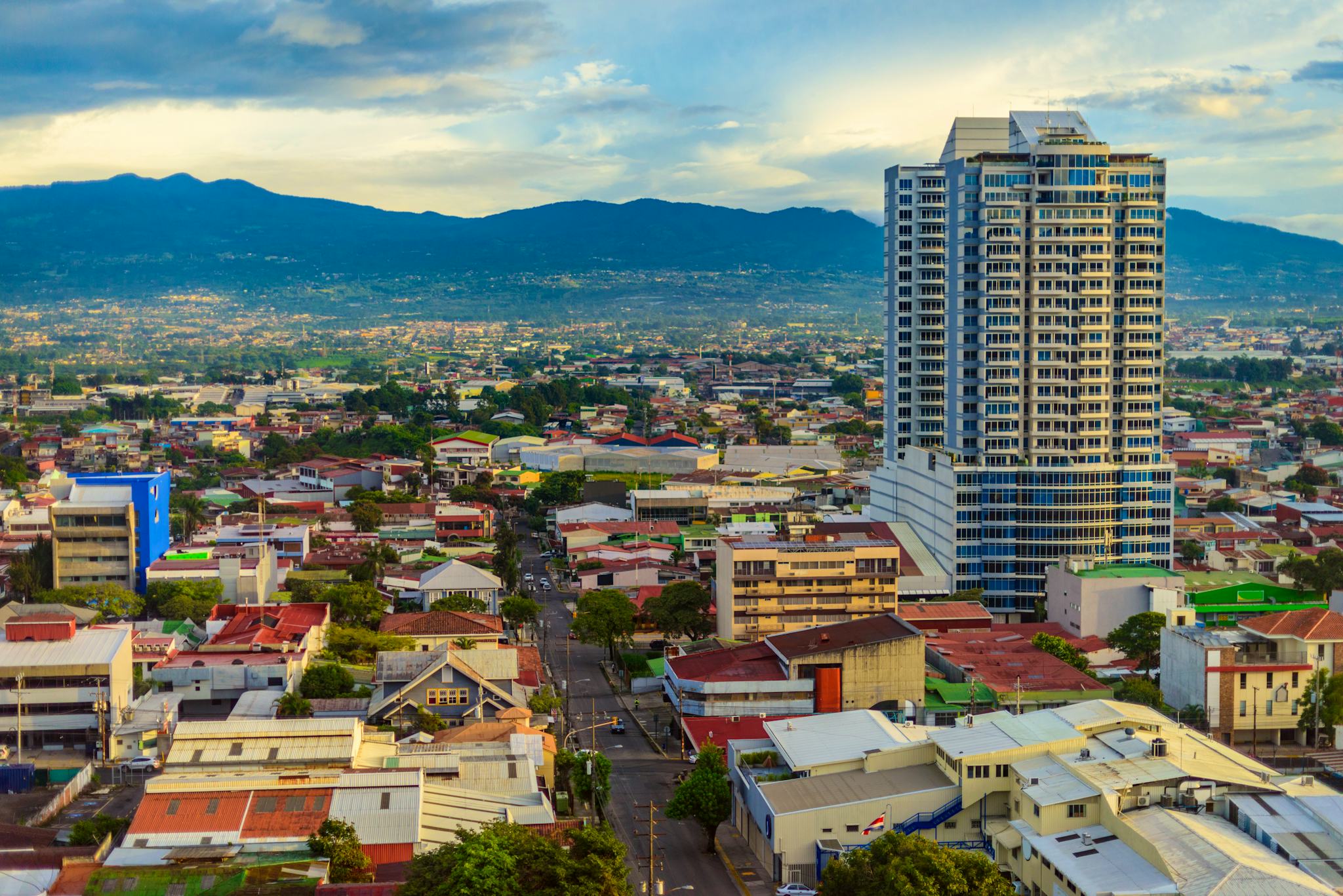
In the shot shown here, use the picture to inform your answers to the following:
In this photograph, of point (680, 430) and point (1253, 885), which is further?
point (680, 430)

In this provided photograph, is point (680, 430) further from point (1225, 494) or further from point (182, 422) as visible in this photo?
point (1225, 494)

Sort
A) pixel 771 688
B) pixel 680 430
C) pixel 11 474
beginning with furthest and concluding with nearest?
pixel 680 430, pixel 11 474, pixel 771 688

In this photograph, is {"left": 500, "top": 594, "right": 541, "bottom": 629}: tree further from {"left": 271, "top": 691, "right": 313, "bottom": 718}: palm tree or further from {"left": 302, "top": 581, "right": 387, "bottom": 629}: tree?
{"left": 271, "top": 691, "right": 313, "bottom": 718}: palm tree

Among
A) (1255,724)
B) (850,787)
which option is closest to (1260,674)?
(1255,724)

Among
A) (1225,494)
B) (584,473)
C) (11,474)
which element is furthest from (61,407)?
(1225,494)

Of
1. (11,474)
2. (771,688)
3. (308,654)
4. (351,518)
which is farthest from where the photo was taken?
(11,474)

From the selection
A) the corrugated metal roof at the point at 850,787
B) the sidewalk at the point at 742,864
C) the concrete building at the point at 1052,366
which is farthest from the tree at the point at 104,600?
the corrugated metal roof at the point at 850,787

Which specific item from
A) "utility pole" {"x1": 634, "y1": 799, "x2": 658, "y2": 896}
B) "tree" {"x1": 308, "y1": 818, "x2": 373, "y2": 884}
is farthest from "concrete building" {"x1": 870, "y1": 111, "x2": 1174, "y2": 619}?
"tree" {"x1": 308, "y1": 818, "x2": 373, "y2": 884}
